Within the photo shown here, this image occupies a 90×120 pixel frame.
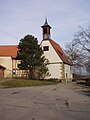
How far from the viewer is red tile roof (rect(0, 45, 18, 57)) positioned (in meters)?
61.6

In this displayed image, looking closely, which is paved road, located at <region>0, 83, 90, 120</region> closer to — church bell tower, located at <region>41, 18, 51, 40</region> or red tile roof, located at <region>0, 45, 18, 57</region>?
church bell tower, located at <region>41, 18, 51, 40</region>

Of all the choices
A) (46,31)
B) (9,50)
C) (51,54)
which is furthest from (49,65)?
(9,50)

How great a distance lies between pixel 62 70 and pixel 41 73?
4857 millimetres

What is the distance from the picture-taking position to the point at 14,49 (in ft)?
211

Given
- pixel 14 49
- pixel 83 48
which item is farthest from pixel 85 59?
pixel 14 49

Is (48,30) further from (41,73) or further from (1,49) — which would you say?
(1,49)

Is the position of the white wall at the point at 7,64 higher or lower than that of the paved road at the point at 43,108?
higher

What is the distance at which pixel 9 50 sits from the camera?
6369 centimetres

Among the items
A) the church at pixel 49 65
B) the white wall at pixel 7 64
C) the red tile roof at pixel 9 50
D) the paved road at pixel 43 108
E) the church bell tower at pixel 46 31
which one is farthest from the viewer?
the red tile roof at pixel 9 50

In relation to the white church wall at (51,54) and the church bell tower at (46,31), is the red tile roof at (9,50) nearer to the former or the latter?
the white church wall at (51,54)

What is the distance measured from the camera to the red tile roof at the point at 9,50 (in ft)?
202

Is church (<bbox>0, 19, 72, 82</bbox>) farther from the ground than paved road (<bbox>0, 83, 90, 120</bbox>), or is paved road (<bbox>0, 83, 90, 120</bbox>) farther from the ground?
church (<bbox>0, 19, 72, 82</bbox>)

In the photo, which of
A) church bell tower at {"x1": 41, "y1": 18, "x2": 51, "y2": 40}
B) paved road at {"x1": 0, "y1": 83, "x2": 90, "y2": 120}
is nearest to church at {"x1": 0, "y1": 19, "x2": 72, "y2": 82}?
church bell tower at {"x1": 41, "y1": 18, "x2": 51, "y2": 40}

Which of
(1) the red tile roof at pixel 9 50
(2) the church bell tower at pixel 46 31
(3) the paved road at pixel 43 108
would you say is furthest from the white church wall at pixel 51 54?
(3) the paved road at pixel 43 108
